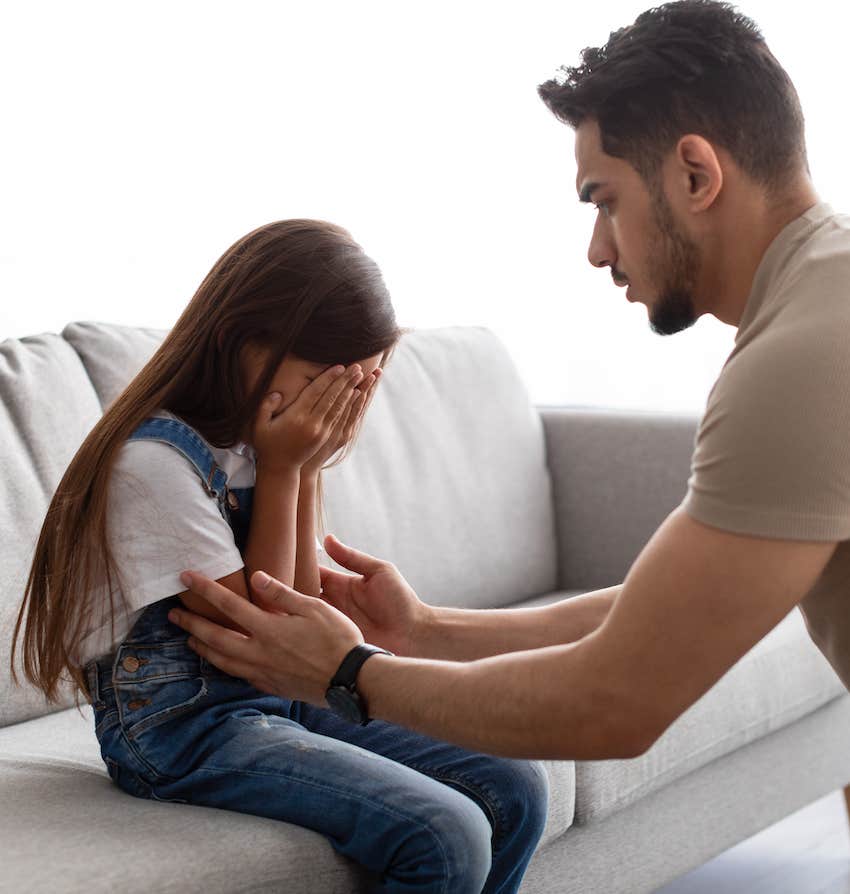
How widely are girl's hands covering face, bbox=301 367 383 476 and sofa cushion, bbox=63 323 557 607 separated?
2.07ft

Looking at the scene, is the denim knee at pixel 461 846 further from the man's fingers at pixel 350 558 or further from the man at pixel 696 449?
the man's fingers at pixel 350 558

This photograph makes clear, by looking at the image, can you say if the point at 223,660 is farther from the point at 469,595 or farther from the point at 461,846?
the point at 469,595

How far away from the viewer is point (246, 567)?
145cm

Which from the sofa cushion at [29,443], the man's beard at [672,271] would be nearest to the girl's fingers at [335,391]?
the man's beard at [672,271]

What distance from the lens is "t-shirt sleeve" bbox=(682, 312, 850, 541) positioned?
106 centimetres

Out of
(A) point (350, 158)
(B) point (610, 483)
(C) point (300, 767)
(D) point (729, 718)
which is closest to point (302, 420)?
(C) point (300, 767)

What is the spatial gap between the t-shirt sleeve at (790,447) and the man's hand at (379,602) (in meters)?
0.63

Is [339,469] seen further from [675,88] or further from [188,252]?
[675,88]

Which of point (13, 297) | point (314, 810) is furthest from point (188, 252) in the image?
point (314, 810)

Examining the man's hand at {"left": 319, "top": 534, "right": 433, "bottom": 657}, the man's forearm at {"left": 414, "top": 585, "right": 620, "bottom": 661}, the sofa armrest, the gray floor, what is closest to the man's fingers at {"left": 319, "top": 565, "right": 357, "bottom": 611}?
the man's hand at {"left": 319, "top": 534, "right": 433, "bottom": 657}

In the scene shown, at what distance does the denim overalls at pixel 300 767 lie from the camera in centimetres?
126

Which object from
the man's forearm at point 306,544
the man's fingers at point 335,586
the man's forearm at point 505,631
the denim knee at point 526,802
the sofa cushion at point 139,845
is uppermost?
the man's forearm at point 306,544

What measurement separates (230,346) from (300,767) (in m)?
0.49

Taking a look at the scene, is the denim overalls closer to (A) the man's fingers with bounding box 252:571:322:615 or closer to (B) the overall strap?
(B) the overall strap
